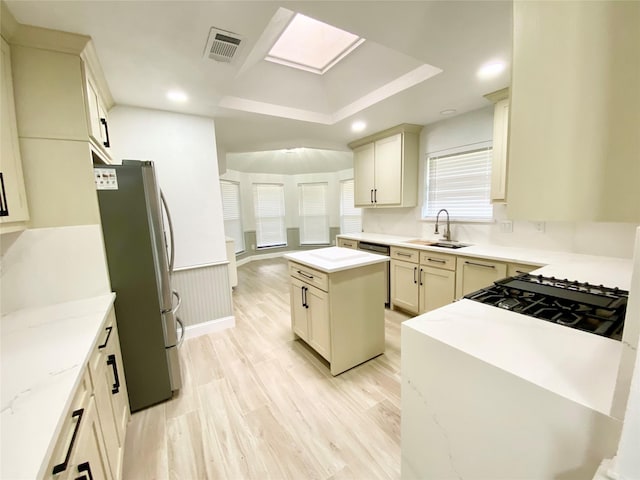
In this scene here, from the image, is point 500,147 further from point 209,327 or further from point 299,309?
point 209,327

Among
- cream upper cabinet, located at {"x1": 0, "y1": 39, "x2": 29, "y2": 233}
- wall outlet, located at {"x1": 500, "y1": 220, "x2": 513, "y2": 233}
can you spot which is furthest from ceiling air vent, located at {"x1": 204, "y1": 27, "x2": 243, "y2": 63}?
wall outlet, located at {"x1": 500, "y1": 220, "x2": 513, "y2": 233}

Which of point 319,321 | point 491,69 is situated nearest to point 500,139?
point 491,69

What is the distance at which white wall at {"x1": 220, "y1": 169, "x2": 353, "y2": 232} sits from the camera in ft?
21.1

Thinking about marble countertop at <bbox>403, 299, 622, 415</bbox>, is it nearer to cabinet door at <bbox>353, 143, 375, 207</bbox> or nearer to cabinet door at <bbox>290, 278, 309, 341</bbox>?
cabinet door at <bbox>290, 278, 309, 341</bbox>

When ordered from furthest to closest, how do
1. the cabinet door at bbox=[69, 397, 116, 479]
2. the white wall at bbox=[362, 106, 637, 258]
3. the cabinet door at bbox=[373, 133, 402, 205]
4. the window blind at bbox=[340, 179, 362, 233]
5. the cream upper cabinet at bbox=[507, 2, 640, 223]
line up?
the window blind at bbox=[340, 179, 362, 233] < the cabinet door at bbox=[373, 133, 402, 205] < the white wall at bbox=[362, 106, 637, 258] < the cabinet door at bbox=[69, 397, 116, 479] < the cream upper cabinet at bbox=[507, 2, 640, 223]

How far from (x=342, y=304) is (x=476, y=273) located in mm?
1345

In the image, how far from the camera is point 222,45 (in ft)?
5.37

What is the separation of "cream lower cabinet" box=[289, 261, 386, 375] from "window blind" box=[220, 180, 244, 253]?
3.95 m

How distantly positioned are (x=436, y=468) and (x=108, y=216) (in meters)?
2.18

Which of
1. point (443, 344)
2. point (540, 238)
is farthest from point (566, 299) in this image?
point (540, 238)

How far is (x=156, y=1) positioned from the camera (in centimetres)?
129

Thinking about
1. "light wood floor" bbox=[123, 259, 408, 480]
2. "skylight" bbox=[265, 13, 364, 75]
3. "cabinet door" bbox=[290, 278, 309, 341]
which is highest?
"skylight" bbox=[265, 13, 364, 75]

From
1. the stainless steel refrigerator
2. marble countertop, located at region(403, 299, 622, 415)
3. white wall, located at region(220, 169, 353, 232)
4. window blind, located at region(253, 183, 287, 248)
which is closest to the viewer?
marble countertop, located at region(403, 299, 622, 415)

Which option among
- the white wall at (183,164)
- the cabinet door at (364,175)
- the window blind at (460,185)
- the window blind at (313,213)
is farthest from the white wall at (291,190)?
the white wall at (183,164)
